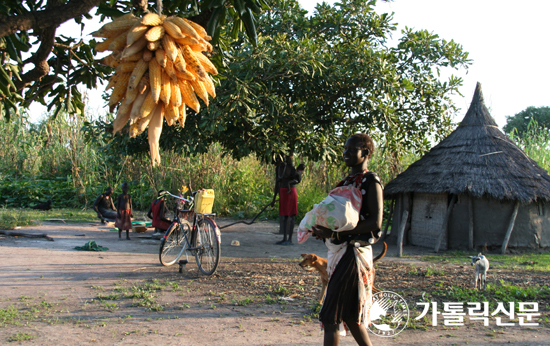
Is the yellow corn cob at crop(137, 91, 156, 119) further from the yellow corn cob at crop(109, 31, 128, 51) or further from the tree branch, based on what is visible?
the tree branch

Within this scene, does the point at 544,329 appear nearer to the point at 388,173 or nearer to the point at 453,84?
the point at 453,84

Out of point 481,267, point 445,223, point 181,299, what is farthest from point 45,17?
point 445,223

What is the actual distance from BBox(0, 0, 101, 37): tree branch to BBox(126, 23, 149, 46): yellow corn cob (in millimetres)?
377

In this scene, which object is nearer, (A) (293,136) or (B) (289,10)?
(A) (293,136)

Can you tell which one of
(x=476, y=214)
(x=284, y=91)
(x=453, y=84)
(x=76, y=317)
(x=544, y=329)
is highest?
(x=453, y=84)

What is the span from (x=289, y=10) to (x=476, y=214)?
606 centimetres

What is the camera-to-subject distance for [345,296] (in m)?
2.78

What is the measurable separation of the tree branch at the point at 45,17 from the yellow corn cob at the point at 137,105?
1.63 ft

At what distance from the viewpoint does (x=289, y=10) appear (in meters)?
9.60

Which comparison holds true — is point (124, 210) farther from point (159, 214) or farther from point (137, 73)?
point (137, 73)

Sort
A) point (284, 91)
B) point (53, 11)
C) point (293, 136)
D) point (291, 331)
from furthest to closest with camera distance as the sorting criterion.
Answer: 1. point (284, 91)
2. point (293, 136)
3. point (291, 331)
4. point (53, 11)

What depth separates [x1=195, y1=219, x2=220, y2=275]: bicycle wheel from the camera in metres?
6.19

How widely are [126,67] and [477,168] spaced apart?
9426 millimetres

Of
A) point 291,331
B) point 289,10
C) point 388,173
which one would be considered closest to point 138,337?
point 291,331
